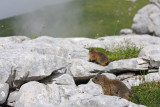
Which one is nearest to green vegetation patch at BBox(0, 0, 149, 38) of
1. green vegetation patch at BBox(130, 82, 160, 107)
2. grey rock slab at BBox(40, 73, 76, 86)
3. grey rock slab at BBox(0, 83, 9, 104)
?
grey rock slab at BBox(40, 73, 76, 86)

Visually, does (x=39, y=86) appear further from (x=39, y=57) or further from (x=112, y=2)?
(x=112, y=2)

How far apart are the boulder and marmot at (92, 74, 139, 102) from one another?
30.0m

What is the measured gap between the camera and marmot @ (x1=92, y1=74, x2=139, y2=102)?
9445mm

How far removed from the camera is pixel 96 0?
123 meters

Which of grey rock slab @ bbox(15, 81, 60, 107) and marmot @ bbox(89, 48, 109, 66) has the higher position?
marmot @ bbox(89, 48, 109, 66)

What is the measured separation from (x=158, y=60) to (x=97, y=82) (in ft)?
13.0

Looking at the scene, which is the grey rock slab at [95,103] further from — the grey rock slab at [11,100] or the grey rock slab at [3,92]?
the grey rock slab at [11,100]

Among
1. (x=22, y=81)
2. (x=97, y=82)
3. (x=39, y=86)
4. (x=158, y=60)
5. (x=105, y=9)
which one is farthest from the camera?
(x=105, y=9)

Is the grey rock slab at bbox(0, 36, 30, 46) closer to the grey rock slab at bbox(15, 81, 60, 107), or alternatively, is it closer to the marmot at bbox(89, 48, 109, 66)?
the marmot at bbox(89, 48, 109, 66)

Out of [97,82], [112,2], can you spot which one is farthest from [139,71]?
[112,2]

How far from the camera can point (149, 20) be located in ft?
139

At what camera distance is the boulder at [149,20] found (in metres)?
40.4

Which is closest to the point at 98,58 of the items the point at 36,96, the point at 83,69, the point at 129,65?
the point at 83,69

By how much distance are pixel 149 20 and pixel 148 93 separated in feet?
113
